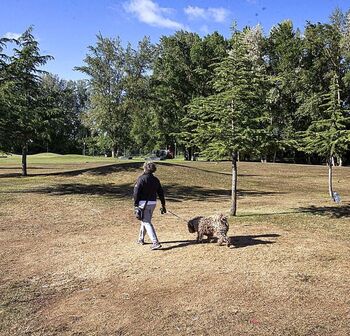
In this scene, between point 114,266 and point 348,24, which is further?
point 348,24

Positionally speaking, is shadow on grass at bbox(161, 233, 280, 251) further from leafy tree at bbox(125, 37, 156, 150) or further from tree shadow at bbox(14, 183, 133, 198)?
leafy tree at bbox(125, 37, 156, 150)

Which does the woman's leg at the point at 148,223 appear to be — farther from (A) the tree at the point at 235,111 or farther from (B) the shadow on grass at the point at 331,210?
(B) the shadow on grass at the point at 331,210

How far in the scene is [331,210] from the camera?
16.4 metres

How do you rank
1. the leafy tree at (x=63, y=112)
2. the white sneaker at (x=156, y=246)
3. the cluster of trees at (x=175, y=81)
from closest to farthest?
the white sneaker at (x=156, y=246), the leafy tree at (x=63, y=112), the cluster of trees at (x=175, y=81)

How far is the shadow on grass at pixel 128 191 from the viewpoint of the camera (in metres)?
19.6

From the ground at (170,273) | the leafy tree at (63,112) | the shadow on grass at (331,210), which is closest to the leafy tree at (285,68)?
the leafy tree at (63,112)

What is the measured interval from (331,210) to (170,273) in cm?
1006

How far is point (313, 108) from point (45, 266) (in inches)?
1682

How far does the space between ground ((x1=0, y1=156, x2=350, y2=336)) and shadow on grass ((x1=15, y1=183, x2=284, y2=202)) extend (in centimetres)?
257

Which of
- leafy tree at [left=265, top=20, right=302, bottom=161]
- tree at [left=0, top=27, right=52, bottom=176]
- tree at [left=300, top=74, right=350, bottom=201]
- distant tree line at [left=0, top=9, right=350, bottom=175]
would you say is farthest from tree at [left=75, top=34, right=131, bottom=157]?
tree at [left=300, top=74, right=350, bottom=201]

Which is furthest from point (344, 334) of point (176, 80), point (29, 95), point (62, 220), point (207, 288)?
point (176, 80)

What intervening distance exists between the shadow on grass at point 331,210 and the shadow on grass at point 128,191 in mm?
4332

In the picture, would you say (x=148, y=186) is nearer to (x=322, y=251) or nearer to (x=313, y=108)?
(x=322, y=251)

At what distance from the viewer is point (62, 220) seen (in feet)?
46.2
